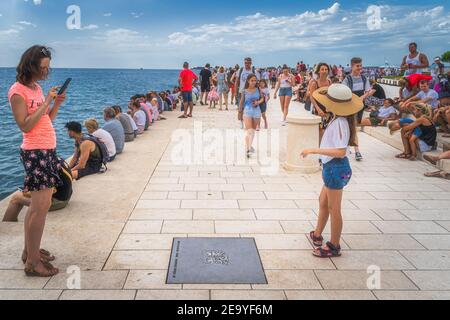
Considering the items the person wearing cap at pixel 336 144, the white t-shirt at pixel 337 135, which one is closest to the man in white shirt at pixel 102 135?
the person wearing cap at pixel 336 144

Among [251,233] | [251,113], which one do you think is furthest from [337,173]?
[251,113]

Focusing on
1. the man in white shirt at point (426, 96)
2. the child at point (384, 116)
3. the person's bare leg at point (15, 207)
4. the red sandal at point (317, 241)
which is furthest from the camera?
the child at point (384, 116)

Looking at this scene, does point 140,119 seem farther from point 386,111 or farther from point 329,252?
point 329,252

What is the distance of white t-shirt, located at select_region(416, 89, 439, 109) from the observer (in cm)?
1052

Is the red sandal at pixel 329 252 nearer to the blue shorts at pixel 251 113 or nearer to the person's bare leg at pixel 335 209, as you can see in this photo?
the person's bare leg at pixel 335 209

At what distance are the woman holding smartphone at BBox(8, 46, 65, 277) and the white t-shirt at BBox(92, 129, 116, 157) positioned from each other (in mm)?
4437

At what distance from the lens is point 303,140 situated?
805 centimetres

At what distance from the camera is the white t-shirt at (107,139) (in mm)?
8312

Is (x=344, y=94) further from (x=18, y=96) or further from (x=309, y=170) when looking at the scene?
(x=309, y=170)

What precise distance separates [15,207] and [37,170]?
191cm

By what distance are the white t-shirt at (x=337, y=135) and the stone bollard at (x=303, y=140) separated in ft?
12.5

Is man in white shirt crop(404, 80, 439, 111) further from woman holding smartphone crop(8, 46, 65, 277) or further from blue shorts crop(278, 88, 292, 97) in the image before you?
woman holding smartphone crop(8, 46, 65, 277)
